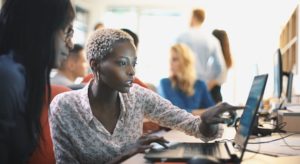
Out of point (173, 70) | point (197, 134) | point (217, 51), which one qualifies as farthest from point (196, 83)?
point (197, 134)

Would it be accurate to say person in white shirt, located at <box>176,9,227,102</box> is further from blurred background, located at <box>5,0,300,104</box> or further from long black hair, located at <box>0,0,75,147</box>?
long black hair, located at <box>0,0,75,147</box>

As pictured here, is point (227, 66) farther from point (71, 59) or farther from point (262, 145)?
point (262, 145)

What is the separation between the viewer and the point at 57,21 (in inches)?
48.1

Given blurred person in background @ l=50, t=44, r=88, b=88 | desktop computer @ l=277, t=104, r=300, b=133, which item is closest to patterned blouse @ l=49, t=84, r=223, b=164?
desktop computer @ l=277, t=104, r=300, b=133

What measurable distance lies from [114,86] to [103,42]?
0.17 metres

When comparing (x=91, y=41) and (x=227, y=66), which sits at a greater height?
(x=91, y=41)

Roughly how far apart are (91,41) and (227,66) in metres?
2.83

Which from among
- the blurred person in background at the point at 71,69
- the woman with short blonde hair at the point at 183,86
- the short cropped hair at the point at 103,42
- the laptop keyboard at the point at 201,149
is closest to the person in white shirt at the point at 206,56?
the woman with short blonde hair at the point at 183,86

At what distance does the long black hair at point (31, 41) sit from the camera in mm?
1155

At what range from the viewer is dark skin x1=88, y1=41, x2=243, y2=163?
62.1 inches

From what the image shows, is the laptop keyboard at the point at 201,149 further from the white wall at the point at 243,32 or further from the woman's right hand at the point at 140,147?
the white wall at the point at 243,32

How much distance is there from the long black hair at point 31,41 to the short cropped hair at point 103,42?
41cm

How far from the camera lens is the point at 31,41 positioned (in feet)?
3.79

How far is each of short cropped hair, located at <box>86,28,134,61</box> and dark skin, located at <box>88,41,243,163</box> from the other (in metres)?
0.02
